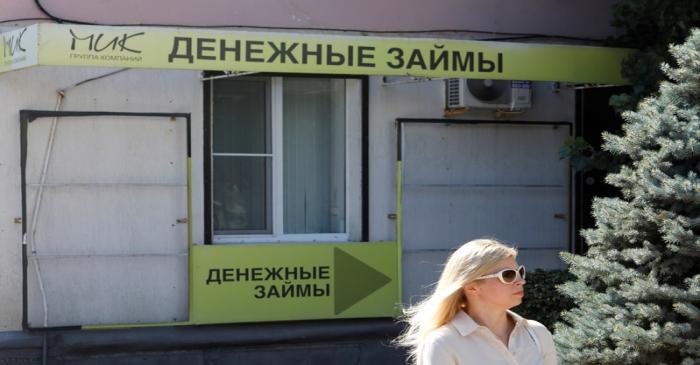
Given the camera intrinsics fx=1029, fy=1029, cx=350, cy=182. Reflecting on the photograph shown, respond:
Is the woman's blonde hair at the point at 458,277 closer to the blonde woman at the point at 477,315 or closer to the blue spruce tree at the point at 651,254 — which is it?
the blonde woman at the point at 477,315

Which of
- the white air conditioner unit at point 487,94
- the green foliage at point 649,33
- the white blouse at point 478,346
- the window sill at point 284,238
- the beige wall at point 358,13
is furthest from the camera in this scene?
the white air conditioner unit at point 487,94

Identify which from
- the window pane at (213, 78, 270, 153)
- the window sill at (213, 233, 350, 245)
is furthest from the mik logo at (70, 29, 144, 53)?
the window sill at (213, 233, 350, 245)

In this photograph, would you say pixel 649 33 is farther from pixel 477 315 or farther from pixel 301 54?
pixel 477 315

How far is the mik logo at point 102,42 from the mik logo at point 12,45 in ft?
1.38

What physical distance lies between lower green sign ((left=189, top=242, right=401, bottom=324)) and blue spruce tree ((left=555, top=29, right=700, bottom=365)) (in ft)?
9.66

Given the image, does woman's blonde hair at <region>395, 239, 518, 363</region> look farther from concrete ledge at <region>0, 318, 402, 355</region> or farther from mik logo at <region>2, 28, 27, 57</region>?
concrete ledge at <region>0, 318, 402, 355</region>

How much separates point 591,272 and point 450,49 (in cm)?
261

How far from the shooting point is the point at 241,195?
8.95m

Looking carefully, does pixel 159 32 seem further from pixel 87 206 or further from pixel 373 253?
pixel 373 253

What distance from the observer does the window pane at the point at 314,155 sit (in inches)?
358

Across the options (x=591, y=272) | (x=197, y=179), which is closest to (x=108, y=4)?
(x=197, y=179)

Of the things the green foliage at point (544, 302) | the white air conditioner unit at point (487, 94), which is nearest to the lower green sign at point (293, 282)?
the white air conditioner unit at point (487, 94)

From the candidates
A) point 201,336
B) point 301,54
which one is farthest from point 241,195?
point 301,54

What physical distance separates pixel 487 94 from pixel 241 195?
2.35m
